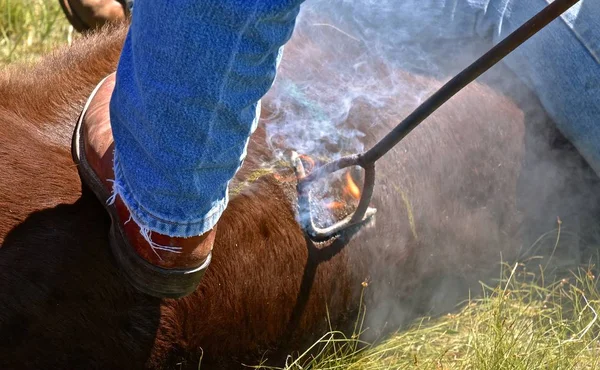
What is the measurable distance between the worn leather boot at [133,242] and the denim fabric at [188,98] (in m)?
0.05

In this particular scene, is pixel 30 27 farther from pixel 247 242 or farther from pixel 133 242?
pixel 133 242

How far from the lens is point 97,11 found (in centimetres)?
225

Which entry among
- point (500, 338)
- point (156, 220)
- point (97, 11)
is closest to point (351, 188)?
point (500, 338)

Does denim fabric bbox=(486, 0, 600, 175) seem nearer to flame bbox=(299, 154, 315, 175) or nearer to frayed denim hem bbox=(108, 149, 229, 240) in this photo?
flame bbox=(299, 154, 315, 175)

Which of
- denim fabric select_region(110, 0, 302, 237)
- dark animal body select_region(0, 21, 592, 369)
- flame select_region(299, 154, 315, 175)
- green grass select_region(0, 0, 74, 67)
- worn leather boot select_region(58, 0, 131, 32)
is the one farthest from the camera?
green grass select_region(0, 0, 74, 67)

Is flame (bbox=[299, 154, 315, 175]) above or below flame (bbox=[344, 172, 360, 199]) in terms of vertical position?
above

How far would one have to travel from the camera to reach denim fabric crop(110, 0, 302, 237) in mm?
988

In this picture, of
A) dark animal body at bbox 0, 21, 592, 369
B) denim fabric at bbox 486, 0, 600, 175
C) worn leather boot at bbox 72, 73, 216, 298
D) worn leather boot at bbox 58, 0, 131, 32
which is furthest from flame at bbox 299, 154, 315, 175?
worn leather boot at bbox 58, 0, 131, 32

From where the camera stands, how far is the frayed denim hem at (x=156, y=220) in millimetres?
1209

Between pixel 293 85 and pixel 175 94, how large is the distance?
0.68 meters

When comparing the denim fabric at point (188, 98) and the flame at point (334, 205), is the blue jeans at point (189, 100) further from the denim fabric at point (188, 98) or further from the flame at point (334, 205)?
the flame at point (334, 205)

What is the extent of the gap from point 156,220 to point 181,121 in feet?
0.65

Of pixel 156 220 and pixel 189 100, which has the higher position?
pixel 189 100

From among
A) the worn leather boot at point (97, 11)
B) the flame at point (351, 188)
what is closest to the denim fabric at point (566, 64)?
the flame at point (351, 188)
